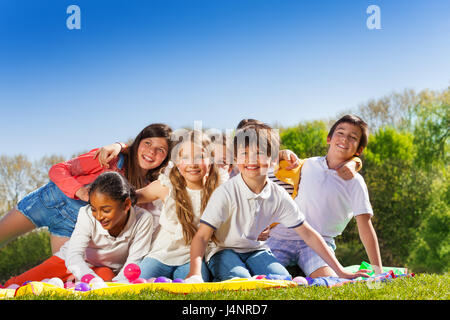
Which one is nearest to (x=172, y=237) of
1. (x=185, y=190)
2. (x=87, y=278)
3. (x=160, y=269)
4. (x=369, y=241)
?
(x=160, y=269)

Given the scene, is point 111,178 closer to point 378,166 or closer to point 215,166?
point 215,166

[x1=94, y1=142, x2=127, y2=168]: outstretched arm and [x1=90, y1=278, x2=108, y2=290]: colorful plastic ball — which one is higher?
[x1=94, y1=142, x2=127, y2=168]: outstretched arm

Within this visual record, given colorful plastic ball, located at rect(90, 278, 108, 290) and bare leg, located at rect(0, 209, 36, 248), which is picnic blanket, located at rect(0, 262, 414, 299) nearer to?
colorful plastic ball, located at rect(90, 278, 108, 290)

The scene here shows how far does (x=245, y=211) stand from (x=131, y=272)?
1.04m

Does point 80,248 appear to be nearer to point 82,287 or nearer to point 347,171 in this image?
point 82,287

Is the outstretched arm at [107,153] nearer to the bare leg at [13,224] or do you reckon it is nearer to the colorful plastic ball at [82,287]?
the bare leg at [13,224]

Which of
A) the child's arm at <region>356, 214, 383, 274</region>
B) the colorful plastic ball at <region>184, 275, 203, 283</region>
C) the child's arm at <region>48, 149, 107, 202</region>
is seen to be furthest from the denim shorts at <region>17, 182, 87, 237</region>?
the child's arm at <region>356, 214, 383, 274</region>

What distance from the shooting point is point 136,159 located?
16.2ft

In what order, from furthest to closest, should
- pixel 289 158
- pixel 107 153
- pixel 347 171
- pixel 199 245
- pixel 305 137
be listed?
1. pixel 305 137
2. pixel 107 153
3. pixel 289 158
4. pixel 347 171
5. pixel 199 245

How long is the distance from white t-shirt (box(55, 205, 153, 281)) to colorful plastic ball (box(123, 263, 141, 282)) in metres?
0.13

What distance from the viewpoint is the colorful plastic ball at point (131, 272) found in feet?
12.8

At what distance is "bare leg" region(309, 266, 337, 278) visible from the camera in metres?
4.27

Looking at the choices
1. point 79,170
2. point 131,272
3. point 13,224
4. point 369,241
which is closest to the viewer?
point 131,272

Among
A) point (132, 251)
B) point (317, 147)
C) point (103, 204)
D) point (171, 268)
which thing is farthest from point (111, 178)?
point (317, 147)
